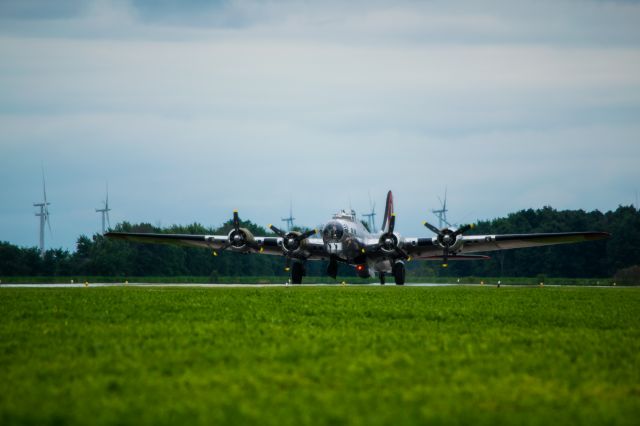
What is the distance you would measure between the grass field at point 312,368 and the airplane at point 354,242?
4146 cm

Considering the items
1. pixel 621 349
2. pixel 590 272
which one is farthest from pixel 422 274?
pixel 621 349

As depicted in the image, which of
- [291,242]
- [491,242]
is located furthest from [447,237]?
[291,242]

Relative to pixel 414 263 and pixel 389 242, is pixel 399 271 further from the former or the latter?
pixel 414 263

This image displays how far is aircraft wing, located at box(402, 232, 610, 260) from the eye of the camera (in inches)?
2687

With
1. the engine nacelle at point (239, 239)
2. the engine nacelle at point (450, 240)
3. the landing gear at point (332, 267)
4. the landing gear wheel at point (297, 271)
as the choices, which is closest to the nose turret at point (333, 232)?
the landing gear at point (332, 267)

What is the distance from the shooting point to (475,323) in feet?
85.3

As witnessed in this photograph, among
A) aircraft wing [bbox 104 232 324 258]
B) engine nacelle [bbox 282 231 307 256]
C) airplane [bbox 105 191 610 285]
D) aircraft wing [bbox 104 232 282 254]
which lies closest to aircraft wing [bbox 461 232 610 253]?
airplane [bbox 105 191 610 285]

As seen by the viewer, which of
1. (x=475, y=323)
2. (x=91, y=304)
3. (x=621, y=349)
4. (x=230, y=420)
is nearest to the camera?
(x=230, y=420)

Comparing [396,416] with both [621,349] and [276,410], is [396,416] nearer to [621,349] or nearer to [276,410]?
[276,410]

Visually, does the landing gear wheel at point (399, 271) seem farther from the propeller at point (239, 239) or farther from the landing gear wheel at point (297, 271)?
the propeller at point (239, 239)

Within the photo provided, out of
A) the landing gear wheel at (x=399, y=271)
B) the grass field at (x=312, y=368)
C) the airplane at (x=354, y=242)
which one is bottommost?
the grass field at (x=312, y=368)

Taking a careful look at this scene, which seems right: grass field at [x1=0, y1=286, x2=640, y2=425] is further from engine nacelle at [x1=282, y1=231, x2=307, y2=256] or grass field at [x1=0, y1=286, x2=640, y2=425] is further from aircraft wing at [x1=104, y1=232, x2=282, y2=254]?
aircraft wing at [x1=104, y1=232, x2=282, y2=254]

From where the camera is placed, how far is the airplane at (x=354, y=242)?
2731 inches

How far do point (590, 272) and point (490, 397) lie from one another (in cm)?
12220
